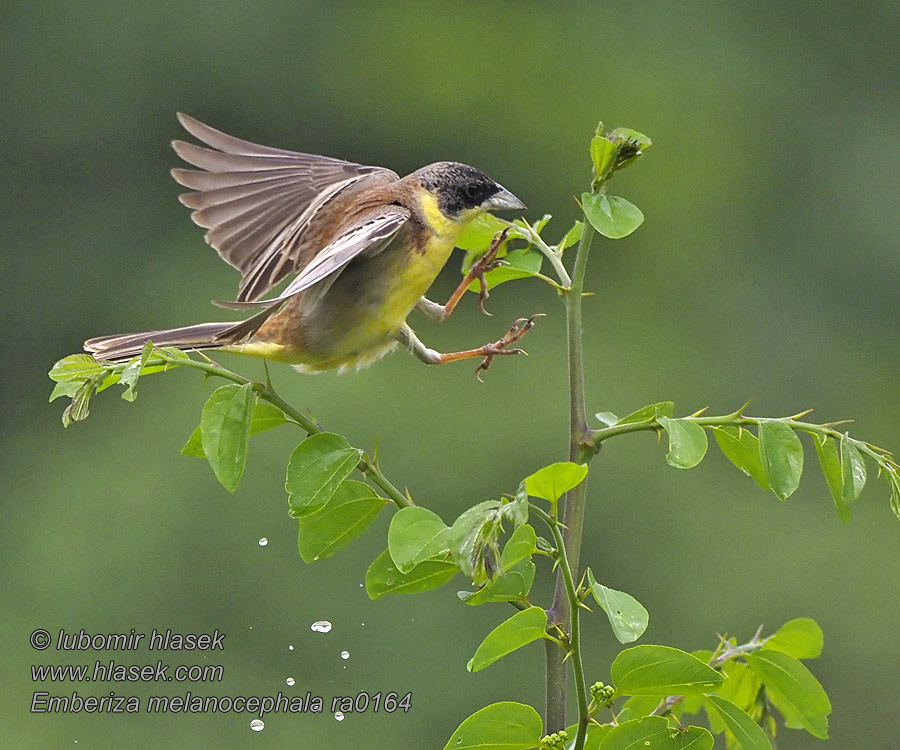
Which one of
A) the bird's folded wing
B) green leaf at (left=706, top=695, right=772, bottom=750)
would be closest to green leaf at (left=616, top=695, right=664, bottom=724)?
green leaf at (left=706, top=695, right=772, bottom=750)

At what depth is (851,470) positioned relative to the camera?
3.45 ft

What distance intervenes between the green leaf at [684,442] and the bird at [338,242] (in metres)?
0.59

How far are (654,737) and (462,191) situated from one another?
41.7 inches

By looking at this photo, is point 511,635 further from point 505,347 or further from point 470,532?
point 505,347

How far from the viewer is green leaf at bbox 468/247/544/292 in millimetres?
1321

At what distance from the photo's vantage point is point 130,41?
25.3ft

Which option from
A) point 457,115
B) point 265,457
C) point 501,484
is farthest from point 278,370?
point 457,115

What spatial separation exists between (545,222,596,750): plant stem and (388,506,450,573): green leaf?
115 millimetres

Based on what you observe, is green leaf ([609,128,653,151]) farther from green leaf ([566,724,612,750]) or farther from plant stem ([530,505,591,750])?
green leaf ([566,724,612,750])

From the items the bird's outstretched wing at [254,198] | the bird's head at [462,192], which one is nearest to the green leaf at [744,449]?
the bird's head at [462,192]

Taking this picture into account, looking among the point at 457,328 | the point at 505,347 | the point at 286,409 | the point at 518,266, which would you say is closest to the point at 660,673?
the point at 286,409

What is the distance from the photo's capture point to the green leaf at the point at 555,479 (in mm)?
900

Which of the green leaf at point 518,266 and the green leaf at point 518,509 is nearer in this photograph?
the green leaf at point 518,509

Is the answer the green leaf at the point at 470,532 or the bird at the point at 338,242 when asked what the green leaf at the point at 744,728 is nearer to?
the green leaf at the point at 470,532
